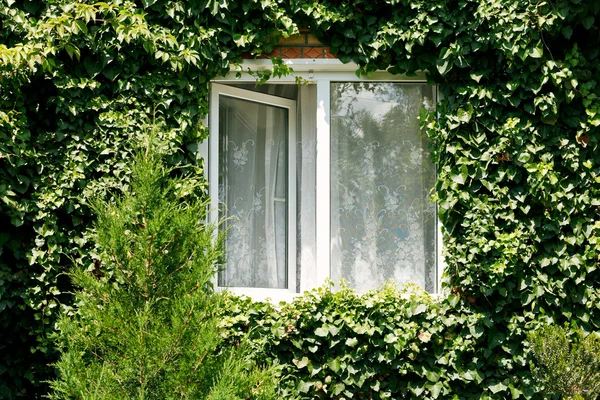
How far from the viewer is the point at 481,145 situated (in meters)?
5.21

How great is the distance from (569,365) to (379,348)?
4.12 feet

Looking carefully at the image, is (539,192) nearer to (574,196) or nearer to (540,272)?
(574,196)

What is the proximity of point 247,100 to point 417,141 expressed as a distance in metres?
1.36

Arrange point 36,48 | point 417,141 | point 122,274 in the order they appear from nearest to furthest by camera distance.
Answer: point 122,274 < point 36,48 < point 417,141

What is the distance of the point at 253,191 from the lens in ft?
18.5

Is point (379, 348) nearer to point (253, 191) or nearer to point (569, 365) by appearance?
point (569, 365)

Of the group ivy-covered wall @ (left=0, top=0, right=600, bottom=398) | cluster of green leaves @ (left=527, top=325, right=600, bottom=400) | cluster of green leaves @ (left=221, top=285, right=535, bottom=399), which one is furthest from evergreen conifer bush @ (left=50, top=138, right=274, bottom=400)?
cluster of green leaves @ (left=527, top=325, right=600, bottom=400)

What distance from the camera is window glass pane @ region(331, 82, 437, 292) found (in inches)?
216

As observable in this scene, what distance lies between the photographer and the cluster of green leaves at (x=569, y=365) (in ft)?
15.2

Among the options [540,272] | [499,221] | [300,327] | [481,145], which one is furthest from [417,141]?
[300,327]

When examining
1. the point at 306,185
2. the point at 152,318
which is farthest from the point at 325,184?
the point at 152,318

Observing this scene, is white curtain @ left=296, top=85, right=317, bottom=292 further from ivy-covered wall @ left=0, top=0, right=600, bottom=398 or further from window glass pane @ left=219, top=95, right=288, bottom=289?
ivy-covered wall @ left=0, top=0, right=600, bottom=398

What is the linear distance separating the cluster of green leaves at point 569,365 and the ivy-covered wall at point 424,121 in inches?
13.3

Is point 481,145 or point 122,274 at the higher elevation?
point 481,145
